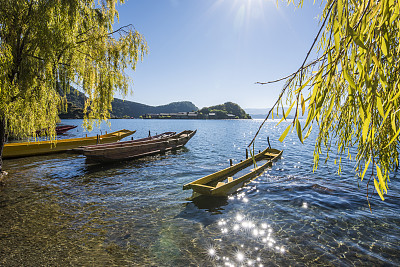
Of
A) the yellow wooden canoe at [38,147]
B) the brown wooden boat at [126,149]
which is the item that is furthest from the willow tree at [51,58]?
the yellow wooden canoe at [38,147]

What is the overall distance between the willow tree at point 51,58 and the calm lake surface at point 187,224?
4132 millimetres

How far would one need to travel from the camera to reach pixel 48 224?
6.96 metres

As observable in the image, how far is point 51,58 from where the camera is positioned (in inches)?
355

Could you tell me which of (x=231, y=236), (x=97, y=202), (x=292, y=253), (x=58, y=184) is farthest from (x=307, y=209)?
(x=58, y=184)

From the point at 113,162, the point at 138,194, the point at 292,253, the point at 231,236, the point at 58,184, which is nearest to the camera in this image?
the point at 292,253

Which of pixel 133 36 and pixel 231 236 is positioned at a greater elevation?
pixel 133 36

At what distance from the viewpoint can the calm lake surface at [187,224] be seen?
18.3ft

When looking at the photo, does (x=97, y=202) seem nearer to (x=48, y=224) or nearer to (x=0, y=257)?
(x=48, y=224)

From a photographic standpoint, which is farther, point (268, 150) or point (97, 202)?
point (268, 150)

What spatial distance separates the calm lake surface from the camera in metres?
5.58

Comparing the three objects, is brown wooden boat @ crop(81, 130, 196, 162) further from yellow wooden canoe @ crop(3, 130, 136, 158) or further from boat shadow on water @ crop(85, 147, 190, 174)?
yellow wooden canoe @ crop(3, 130, 136, 158)

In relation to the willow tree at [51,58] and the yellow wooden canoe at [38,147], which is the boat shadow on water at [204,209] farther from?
the yellow wooden canoe at [38,147]

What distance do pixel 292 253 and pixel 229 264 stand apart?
1992 mm

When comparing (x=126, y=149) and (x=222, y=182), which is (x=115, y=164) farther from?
(x=222, y=182)
